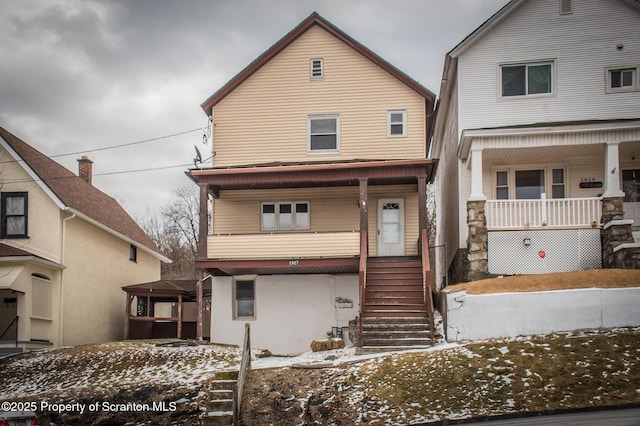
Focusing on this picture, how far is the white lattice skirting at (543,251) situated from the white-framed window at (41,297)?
15.1 m

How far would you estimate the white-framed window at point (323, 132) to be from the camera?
25031 mm

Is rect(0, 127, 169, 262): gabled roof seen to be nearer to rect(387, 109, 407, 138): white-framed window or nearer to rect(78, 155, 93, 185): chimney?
rect(78, 155, 93, 185): chimney

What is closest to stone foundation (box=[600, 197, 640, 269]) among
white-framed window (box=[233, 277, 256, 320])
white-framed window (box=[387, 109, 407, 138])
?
white-framed window (box=[387, 109, 407, 138])

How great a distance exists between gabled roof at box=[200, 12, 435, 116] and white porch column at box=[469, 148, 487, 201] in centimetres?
435

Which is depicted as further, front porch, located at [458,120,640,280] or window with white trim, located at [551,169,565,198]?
window with white trim, located at [551,169,565,198]

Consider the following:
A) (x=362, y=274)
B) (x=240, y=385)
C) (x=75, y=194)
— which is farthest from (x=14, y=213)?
(x=240, y=385)

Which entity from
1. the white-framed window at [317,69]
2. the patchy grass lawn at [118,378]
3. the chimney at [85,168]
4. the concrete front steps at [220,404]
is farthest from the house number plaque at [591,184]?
the chimney at [85,168]

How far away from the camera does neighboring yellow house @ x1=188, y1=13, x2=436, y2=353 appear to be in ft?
75.6

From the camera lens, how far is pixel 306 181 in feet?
76.4

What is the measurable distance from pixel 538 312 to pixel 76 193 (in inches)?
735

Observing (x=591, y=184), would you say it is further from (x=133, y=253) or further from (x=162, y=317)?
(x=133, y=253)

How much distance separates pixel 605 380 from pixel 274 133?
1510 centimetres

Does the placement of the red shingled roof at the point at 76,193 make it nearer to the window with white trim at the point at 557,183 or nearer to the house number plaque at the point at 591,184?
the window with white trim at the point at 557,183

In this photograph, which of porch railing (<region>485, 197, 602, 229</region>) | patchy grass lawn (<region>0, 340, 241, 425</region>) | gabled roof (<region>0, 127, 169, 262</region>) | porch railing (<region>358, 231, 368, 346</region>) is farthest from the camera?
gabled roof (<region>0, 127, 169, 262</region>)
